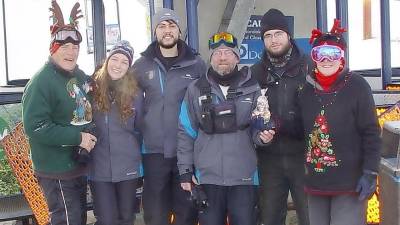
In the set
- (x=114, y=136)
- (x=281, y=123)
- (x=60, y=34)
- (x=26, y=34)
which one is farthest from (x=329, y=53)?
(x=26, y=34)

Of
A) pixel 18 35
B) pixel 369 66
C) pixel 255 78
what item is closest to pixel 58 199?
pixel 255 78

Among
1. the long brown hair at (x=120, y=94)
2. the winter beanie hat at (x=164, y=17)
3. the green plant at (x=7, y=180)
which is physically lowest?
the green plant at (x=7, y=180)

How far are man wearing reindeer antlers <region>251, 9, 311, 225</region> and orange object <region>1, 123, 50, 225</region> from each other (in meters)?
1.87

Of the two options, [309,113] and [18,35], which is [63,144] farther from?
[18,35]

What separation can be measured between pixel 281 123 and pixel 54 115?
57.5 inches

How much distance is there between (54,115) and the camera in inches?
131

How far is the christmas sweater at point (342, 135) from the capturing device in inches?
113

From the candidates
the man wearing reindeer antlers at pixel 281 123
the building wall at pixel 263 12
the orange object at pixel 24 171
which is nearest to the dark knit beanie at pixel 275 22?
the man wearing reindeer antlers at pixel 281 123

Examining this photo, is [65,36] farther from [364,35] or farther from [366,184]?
[364,35]

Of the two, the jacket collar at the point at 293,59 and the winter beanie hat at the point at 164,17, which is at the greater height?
the winter beanie hat at the point at 164,17

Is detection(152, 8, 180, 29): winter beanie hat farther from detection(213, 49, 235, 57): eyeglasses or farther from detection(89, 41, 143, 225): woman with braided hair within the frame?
detection(213, 49, 235, 57): eyeglasses

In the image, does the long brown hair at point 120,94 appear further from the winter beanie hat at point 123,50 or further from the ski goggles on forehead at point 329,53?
the ski goggles on forehead at point 329,53

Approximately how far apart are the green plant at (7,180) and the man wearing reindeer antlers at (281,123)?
2.85 metres

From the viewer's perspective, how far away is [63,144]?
3.30 meters
